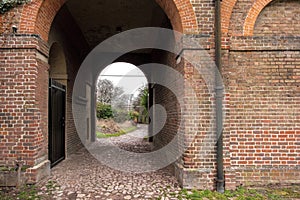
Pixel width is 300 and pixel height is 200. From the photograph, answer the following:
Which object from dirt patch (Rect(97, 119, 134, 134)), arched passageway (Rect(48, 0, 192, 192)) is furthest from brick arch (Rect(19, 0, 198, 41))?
dirt patch (Rect(97, 119, 134, 134))

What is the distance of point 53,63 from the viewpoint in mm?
7055

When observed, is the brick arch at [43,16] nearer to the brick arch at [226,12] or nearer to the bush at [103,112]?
the brick arch at [226,12]

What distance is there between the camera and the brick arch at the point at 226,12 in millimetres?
4449

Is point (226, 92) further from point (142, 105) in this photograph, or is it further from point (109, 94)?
point (109, 94)

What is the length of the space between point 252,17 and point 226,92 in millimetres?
1576

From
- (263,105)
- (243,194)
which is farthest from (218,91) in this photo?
(243,194)

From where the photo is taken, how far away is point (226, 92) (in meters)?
4.43

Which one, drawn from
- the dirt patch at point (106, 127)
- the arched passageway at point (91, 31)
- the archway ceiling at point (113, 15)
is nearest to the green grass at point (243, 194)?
the arched passageway at point (91, 31)

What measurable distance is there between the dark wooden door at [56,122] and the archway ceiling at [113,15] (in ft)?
7.60

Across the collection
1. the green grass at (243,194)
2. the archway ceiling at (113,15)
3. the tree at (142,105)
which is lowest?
the green grass at (243,194)

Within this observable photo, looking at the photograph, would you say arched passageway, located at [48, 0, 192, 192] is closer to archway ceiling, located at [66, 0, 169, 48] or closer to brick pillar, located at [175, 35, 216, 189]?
archway ceiling, located at [66, 0, 169, 48]

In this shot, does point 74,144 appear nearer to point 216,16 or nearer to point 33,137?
point 33,137

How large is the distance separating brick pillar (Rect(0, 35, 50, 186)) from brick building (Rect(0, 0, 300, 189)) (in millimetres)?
17

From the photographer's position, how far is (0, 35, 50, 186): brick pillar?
4.28 metres
